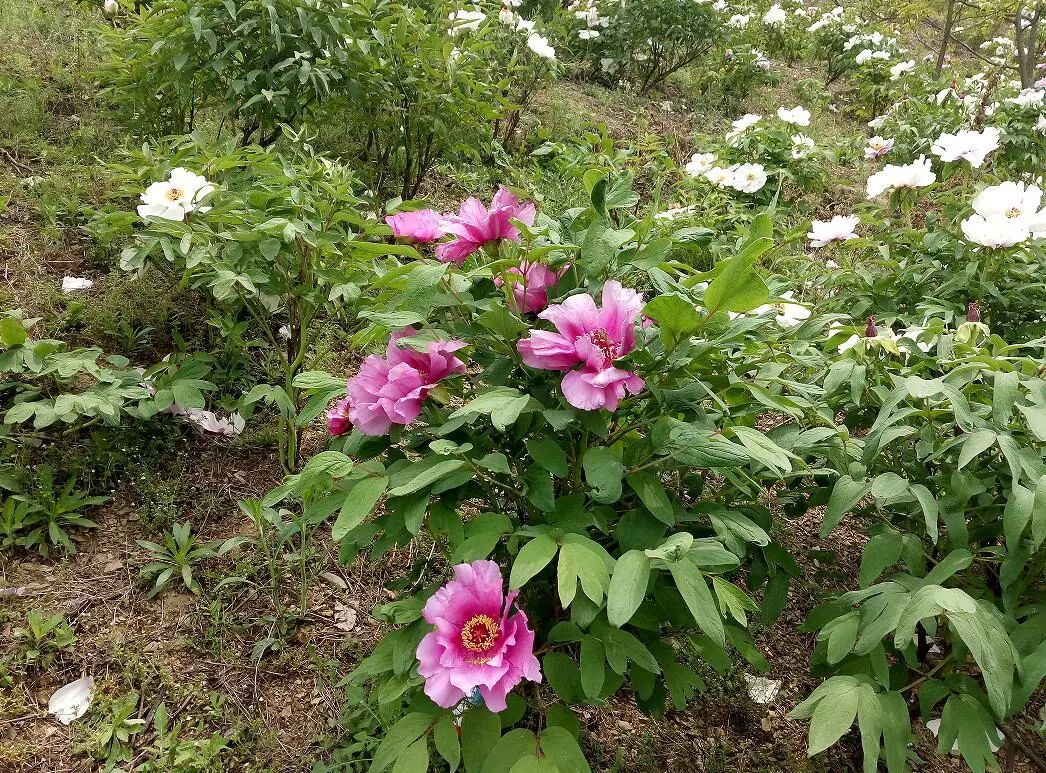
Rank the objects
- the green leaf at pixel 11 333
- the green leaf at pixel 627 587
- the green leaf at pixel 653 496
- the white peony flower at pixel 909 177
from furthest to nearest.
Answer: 1. the white peony flower at pixel 909 177
2. the green leaf at pixel 11 333
3. the green leaf at pixel 653 496
4. the green leaf at pixel 627 587

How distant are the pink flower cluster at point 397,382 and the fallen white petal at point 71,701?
102 centimetres

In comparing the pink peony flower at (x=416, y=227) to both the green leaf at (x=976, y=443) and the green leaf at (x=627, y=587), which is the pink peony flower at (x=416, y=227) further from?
the green leaf at (x=976, y=443)

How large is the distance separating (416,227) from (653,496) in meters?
0.67

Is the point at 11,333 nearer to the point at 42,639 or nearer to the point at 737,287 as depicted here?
the point at 42,639

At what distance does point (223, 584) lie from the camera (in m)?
1.90

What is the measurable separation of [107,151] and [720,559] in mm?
3170

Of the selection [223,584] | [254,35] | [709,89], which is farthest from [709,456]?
[709,89]

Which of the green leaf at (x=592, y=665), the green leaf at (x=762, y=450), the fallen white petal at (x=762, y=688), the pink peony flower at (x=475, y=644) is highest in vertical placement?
the green leaf at (x=762, y=450)

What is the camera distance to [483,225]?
1237 millimetres

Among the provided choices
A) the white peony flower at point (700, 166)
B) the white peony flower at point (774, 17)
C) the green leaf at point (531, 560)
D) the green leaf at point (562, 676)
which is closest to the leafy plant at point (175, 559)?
the green leaf at point (562, 676)

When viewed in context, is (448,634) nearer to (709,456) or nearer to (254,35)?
(709,456)

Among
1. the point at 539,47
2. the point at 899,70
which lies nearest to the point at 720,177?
the point at 539,47

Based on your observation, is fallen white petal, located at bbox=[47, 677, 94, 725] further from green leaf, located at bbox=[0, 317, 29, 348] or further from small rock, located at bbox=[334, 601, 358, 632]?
green leaf, located at bbox=[0, 317, 29, 348]

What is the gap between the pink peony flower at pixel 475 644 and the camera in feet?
3.38
